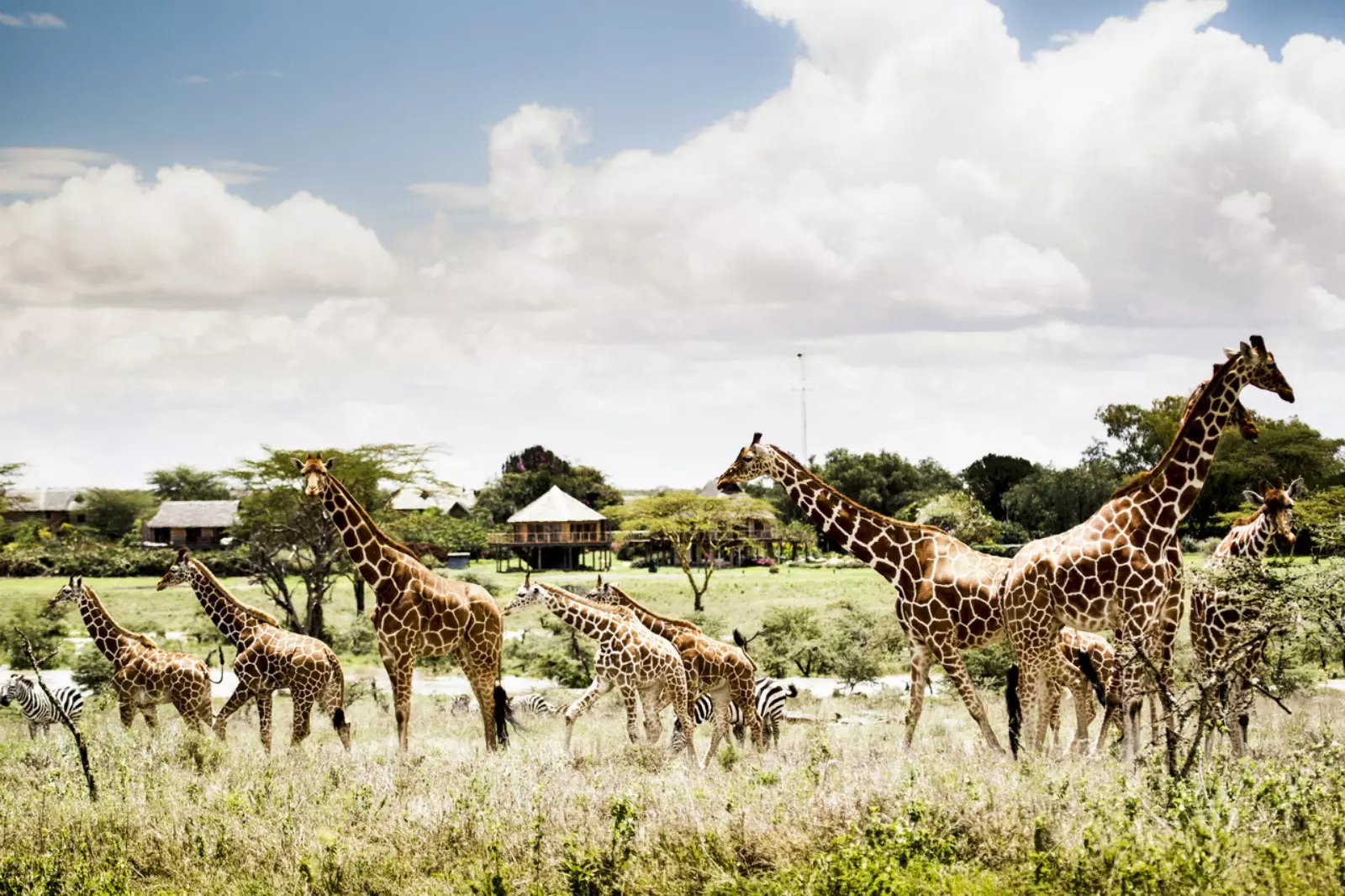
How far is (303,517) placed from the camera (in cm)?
3800

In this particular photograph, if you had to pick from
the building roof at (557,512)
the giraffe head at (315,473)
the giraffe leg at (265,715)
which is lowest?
the giraffe leg at (265,715)

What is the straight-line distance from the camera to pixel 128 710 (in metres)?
14.5

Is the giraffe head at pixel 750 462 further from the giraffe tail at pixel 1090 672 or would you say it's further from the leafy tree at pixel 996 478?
the leafy tree at pixel 996 478

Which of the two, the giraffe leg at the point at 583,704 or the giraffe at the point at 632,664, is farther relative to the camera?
the giraffe leg at the point at 583,704

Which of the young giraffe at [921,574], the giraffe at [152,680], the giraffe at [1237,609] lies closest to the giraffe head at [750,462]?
the young giraffe at [921,574]

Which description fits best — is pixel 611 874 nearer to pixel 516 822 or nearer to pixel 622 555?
pixel 516 822

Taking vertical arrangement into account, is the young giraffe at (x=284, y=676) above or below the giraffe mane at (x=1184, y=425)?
below

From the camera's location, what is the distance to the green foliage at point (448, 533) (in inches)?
2614

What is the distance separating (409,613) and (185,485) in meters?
93.5

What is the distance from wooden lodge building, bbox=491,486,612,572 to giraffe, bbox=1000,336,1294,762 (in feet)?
180

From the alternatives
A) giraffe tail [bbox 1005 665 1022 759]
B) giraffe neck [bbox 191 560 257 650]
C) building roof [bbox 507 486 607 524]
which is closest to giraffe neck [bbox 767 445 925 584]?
giraffe tail [bbox 1005 665 1022 759]

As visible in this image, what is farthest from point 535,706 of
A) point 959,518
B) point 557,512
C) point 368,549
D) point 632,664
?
point 557,512

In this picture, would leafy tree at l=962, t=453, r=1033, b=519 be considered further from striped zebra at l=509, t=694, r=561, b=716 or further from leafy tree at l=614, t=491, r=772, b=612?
striped zebra at l=509, t=694, r=561, b=716

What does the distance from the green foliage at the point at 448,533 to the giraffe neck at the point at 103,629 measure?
4836 cm
